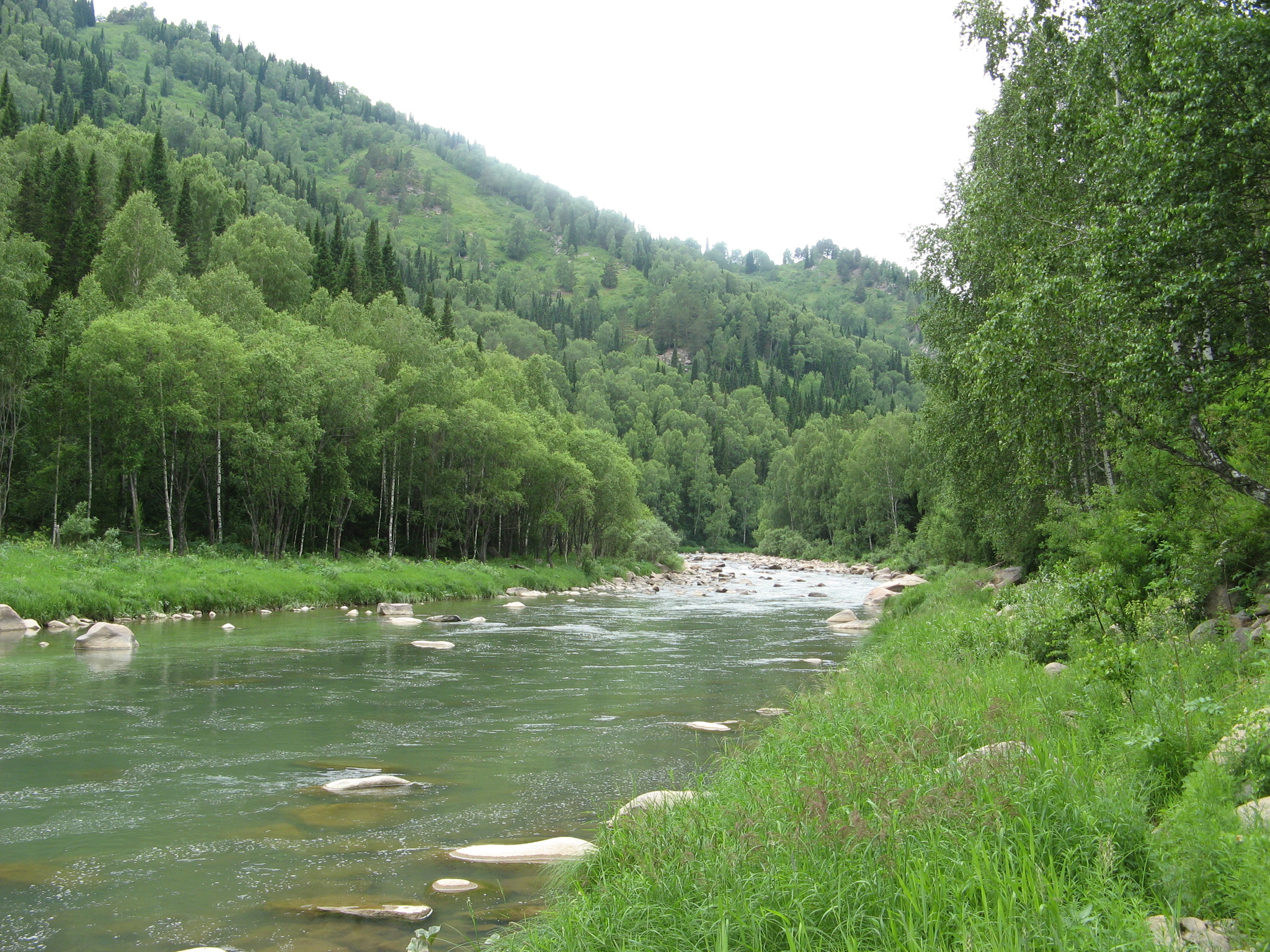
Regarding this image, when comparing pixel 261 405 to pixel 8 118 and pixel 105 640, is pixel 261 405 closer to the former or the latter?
pixel 105 640

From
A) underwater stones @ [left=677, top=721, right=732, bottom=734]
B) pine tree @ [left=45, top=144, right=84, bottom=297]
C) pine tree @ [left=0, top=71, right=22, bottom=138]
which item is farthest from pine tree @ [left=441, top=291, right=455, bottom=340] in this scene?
underwater stones @ [left=677, top=721, right=732, bottom=734]

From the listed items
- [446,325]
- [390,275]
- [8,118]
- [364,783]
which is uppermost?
A: [8,118]

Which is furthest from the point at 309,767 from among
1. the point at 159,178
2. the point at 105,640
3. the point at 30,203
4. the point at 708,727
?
the point at 159,178

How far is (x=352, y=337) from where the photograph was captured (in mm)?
64938

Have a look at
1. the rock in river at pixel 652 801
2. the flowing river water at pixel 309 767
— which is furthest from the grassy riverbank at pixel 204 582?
the rock in river at pixel 652 801

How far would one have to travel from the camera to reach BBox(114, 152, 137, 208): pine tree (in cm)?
7114

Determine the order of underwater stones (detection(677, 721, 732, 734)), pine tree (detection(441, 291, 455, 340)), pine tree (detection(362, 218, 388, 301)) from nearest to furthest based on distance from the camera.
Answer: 1. underwater stones (detection(677, 721, 732, 734))
2. pine tree (detection(362, 218, 388, 301))
3. pine tree (detection(441, 291, 455, 340))

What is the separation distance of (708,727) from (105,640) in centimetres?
1747

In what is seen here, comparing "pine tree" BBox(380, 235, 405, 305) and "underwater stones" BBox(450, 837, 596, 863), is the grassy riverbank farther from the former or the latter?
"pine tree" BBox(380, 235, 405, 305)

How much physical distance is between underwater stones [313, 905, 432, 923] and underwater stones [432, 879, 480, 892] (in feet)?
1.30

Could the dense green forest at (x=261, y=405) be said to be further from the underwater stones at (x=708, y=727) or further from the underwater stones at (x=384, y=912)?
the underwater stones at (x=384, y=912)

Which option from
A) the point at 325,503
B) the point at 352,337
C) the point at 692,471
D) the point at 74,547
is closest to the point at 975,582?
the point at 74,547

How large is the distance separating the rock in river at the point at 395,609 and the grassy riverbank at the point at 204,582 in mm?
4263

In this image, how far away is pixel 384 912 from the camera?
700 centimetres
